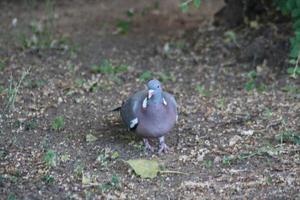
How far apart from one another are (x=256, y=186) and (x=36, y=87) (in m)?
2.59

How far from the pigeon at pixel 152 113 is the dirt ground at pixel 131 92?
0.22 meters

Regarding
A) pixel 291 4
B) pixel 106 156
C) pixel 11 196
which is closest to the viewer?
pixel 11 196

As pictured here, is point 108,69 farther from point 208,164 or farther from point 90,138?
point 208,164

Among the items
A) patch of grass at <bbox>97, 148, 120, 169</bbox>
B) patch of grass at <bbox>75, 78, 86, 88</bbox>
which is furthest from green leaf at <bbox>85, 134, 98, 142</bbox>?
patch of grass at <bbox>75, 78, 86, 88</bbox>

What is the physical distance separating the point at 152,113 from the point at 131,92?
1516mm

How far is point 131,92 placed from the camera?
645 centimetres

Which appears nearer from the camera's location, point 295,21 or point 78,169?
point 78,169

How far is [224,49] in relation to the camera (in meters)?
7.31

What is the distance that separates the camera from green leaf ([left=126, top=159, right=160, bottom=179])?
4.77 meters

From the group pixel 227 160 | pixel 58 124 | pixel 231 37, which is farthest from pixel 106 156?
pixel 231 37

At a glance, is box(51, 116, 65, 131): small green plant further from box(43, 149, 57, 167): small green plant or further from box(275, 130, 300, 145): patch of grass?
box(275, 130, 300, 145): patch of grass

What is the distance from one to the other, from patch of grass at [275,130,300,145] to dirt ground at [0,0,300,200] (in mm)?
11

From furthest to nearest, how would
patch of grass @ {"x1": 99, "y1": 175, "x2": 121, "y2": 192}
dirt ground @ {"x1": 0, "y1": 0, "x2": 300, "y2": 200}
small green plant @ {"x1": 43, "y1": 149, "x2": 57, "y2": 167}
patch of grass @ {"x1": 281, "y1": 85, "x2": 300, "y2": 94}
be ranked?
1. patch of grass @ {"x1": 281, "y1": 85, "x2": 300, "y2": 94}
2. small green plant @ {"x1": 43, "y1": 149, "x2": 57, "y2": 167}
3. dirt ground @ {"x1": 0, "y1": 0, "x2": 300, "y2": 200}
4. patch of grass @ {"x1": 99, "y1": 175, "x2": 121, "y2": 192}

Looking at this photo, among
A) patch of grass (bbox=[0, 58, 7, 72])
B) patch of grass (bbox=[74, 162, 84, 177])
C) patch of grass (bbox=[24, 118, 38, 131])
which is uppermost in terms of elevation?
patch of grass (bbox=[0, 58, 7, 72])
